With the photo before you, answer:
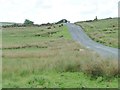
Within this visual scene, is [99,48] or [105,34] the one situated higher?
[105,34]

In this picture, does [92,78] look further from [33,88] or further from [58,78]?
[33,88]

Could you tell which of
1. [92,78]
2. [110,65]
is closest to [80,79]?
[92,78]

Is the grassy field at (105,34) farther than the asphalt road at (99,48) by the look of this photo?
Yes

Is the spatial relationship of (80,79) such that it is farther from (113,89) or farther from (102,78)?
(113,89)

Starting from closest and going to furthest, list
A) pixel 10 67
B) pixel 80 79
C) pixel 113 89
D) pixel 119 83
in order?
pixel 113 89
pixel 119 83
pixel 80 79
pixel 10 67

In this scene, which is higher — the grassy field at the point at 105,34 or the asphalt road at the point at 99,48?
the grassy field at the point at 105,34

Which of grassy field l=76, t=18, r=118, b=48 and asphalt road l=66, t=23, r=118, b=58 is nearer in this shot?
asphalt road l=66, t=23, r=118, b=58

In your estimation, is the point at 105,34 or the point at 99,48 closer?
the point at 99,48

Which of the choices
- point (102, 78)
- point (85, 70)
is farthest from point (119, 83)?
point (85, 70)

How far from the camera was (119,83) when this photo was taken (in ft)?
50.7

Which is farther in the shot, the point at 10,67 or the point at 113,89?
the point at 10,67

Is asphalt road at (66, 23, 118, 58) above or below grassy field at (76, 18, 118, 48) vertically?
below

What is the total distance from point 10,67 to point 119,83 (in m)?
6.28

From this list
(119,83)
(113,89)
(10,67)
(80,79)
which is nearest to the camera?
(113,89)
